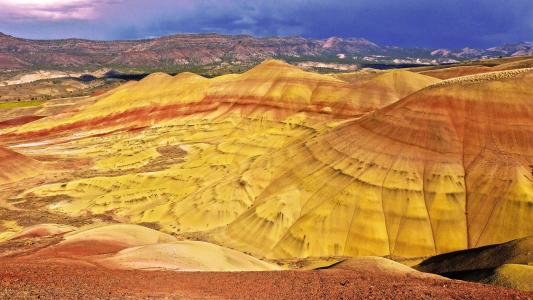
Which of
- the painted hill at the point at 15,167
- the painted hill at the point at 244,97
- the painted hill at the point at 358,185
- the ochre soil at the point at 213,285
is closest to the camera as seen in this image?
the ochre soil at the point at 213,285

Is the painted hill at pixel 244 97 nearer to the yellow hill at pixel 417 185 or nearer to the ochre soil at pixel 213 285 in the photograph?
the yellow hill at pixel 417 185

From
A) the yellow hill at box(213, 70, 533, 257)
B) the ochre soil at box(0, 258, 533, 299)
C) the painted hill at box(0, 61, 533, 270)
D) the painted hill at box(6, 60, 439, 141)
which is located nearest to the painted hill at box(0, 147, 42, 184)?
the painted hill at box(0, 61, 533, 270)

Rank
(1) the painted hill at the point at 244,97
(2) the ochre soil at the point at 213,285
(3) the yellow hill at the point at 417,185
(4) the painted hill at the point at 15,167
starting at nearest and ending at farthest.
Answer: (2) the ochre soil at the point at 213,285, (3) the yellow hill at the point at 417,185, (4) the painted hill at the point at 15,167, (1) the painted hill at the point at 244,97

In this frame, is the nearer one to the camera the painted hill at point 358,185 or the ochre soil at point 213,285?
the ochre soil at point 213,285

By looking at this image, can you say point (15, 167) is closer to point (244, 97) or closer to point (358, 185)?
point (244, 97)

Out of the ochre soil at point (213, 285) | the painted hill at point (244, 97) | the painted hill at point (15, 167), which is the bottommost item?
the painted hill at point (15, 167)

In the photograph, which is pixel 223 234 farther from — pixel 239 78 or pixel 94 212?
pixel 239 78

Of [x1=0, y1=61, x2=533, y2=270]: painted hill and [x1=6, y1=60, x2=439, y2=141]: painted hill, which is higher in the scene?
[x1=6, y1=60, x2=439, y2=141]: painted hill

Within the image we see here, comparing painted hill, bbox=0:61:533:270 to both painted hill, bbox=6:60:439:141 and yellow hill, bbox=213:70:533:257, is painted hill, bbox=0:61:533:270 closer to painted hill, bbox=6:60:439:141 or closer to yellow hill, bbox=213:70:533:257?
yellow hill, bbox=213:70:533:257

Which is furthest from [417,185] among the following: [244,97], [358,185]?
[244,97]

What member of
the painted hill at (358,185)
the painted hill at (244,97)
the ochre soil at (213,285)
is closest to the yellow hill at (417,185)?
the painted hill at (358,185)
